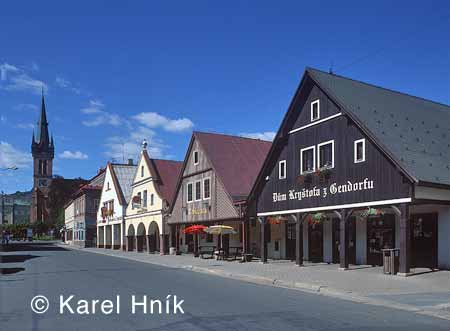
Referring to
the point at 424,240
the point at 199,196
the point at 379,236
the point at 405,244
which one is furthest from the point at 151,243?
the point at 405,244

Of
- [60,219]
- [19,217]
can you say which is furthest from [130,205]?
[19,217]

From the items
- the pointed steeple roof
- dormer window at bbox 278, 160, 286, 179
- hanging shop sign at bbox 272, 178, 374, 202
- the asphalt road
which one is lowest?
the asphalt road

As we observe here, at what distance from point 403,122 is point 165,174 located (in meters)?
26.1

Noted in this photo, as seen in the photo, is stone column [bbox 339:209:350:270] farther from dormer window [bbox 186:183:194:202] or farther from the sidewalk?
dormer window [bbox 186:183:194:202]

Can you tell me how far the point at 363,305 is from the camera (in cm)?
1378

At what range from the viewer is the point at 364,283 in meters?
18.0

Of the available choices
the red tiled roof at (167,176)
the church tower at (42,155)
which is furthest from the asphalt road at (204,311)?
the church tower at (42,155)

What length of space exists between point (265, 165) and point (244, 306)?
17.3m

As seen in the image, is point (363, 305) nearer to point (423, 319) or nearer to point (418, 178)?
point (423, 319)

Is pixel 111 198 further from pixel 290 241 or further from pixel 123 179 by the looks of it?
pixel 290 241

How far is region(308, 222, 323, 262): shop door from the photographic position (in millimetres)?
28297

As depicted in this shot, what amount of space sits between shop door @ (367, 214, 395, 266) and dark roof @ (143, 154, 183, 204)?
21.5 meters

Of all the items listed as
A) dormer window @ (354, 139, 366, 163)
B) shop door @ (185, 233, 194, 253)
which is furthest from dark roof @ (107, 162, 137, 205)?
dormer window @ (354, 139, 366, 163)

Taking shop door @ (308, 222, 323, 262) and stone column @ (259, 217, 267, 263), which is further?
stone column @ (259, 217, 267, 263)
